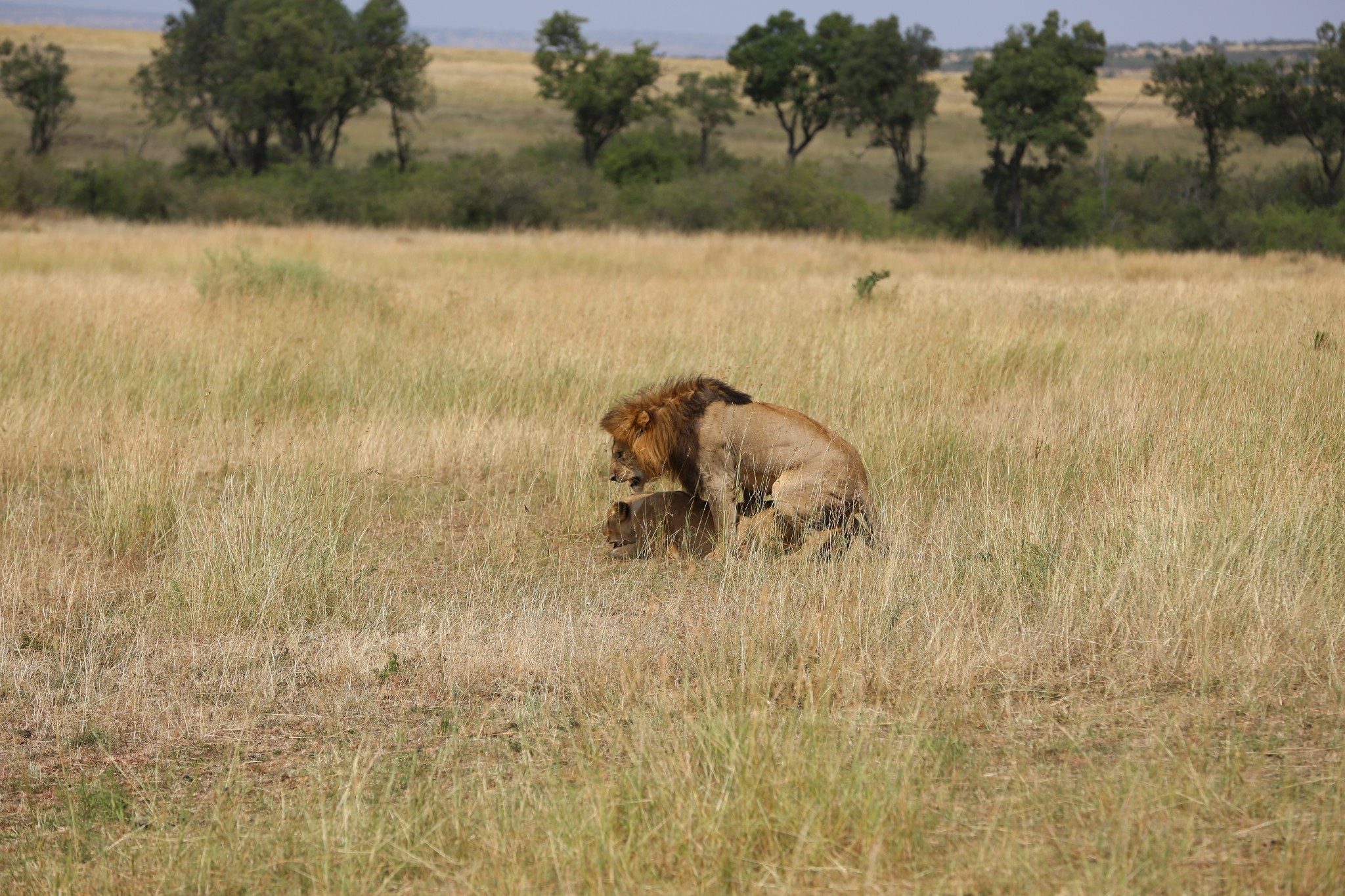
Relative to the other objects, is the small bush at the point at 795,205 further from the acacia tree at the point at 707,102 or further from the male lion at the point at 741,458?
the male lion at the point at 741,458

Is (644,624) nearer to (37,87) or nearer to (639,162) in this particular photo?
(639,162)

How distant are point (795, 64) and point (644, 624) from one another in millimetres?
43532

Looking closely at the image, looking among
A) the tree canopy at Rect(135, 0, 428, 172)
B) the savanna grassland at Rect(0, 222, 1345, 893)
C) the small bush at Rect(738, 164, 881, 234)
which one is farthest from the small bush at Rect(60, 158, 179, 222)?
the savanna grassland at Rect(0, 222, 1345, 893)

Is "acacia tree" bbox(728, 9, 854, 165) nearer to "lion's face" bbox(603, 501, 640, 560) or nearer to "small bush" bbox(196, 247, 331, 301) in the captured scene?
"small bush" bbox(196, 247, 331, 301)

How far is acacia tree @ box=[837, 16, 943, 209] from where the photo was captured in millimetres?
39031

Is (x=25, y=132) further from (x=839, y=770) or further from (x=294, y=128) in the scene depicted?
(x=839, y=770)

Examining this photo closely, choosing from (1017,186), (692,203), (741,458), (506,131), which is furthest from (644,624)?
(506,131)

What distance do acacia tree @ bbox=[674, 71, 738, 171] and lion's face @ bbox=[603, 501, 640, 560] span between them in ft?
127

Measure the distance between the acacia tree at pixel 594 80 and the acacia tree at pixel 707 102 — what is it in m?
1.67

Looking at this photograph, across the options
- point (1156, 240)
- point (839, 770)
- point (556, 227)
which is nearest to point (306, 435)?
point (839, 770)

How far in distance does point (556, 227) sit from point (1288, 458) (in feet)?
73.3

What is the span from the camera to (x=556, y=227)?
27.1 metres

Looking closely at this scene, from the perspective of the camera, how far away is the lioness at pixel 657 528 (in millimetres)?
5957

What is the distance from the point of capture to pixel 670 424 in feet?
18.8
